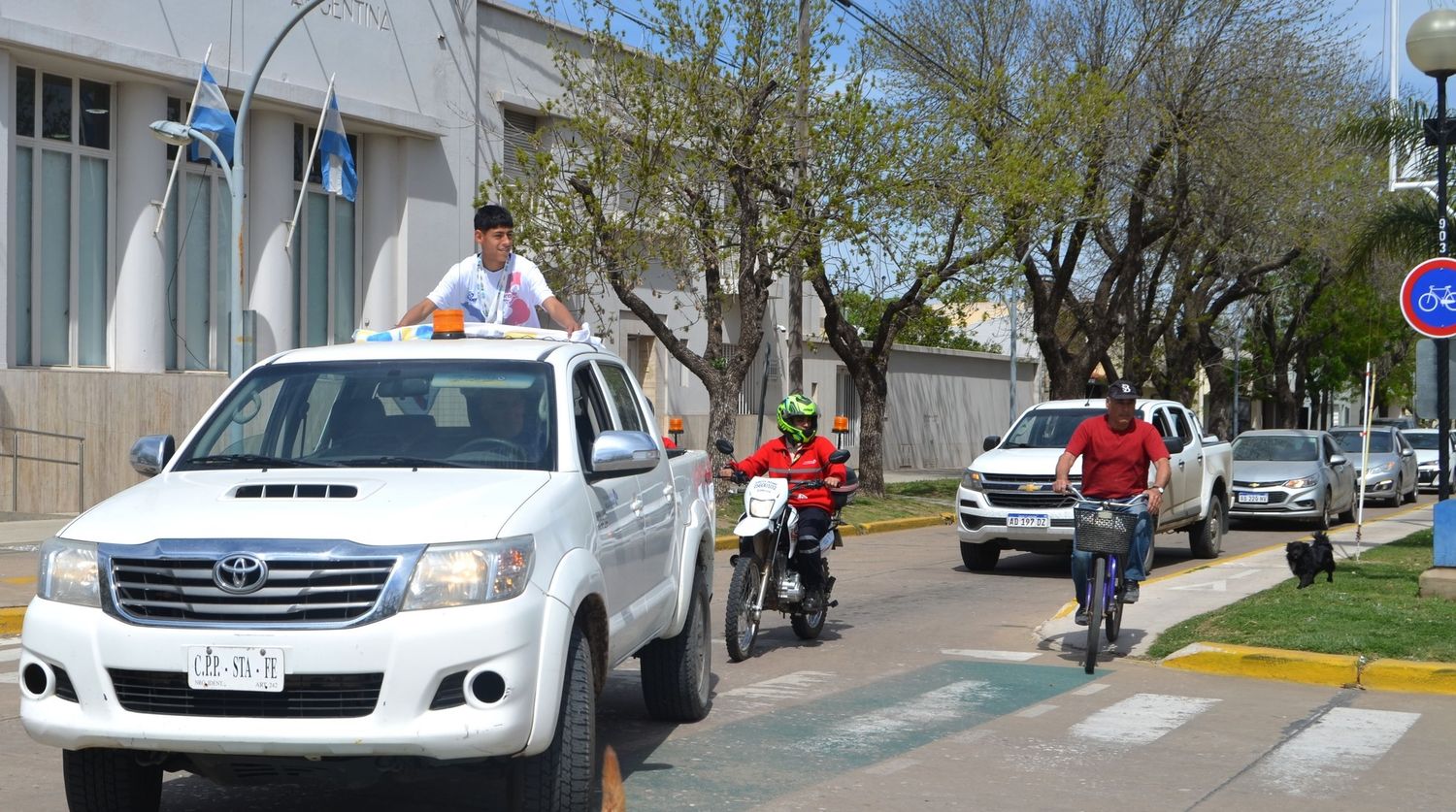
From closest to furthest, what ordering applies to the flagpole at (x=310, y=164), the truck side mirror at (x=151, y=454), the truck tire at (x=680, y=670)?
the truck side mirror at (x=151, y=454) → the truck tire at (x=680, y=670) → the flagpole at (x=310, y=164)

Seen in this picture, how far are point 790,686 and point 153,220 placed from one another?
14592 millimetres

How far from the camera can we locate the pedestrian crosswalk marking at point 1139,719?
7.69 m

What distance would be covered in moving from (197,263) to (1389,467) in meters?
22.4

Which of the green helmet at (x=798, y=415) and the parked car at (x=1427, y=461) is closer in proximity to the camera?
the green helmet at (x=798, y=415)

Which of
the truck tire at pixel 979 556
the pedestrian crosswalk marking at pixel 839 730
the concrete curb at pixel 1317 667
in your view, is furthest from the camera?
the truck tire at pixel 979 556

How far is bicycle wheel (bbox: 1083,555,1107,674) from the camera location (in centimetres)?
963

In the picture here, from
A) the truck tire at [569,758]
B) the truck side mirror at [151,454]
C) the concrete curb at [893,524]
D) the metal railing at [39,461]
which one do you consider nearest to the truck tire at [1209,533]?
the concrete curb at [893,524]

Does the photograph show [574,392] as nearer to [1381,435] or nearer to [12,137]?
[12,137]

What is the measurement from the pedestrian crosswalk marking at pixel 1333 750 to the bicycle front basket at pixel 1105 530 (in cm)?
176

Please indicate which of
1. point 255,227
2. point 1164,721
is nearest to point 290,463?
point 1164,721

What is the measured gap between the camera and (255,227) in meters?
22.1

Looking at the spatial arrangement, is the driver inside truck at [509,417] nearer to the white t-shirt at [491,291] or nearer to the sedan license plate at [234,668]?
the sedan license plate at [234,668]

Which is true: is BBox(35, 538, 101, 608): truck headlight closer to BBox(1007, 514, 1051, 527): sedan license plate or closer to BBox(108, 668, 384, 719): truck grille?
BBox(108, 668, 384, 719): truck grille

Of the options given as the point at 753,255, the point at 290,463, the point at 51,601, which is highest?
A: the point at 753,255
